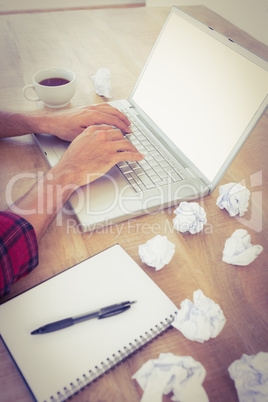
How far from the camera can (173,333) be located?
1.55 feet

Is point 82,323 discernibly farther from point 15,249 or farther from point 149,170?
point 149,170

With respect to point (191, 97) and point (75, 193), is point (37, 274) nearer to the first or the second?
point (75, 193)

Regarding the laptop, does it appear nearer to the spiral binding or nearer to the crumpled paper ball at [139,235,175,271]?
the crumpled paper ball at [139,235,175,271]

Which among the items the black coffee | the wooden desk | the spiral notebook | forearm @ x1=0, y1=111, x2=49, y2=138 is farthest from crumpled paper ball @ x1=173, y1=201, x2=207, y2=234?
the black coffee

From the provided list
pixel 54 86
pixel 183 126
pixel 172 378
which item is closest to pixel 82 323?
pixel 172 378

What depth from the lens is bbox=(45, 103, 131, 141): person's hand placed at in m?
0.77

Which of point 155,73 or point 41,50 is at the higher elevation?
point 41,50

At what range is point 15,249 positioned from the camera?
1.69 ft

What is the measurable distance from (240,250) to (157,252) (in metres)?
0.15

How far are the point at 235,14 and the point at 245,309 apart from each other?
1943mm

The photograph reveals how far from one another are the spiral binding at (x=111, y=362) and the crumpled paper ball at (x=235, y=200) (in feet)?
0.89

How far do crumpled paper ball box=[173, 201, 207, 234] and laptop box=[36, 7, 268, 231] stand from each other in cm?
5

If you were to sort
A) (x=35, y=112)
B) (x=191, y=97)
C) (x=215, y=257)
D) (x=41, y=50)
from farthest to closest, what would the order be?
1. (x=41, y=50)
2. (x=35, y=112)
3. (x=191, y=97)
4. (x=215, y=257)

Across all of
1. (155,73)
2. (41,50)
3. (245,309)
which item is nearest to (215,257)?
(245,309)
